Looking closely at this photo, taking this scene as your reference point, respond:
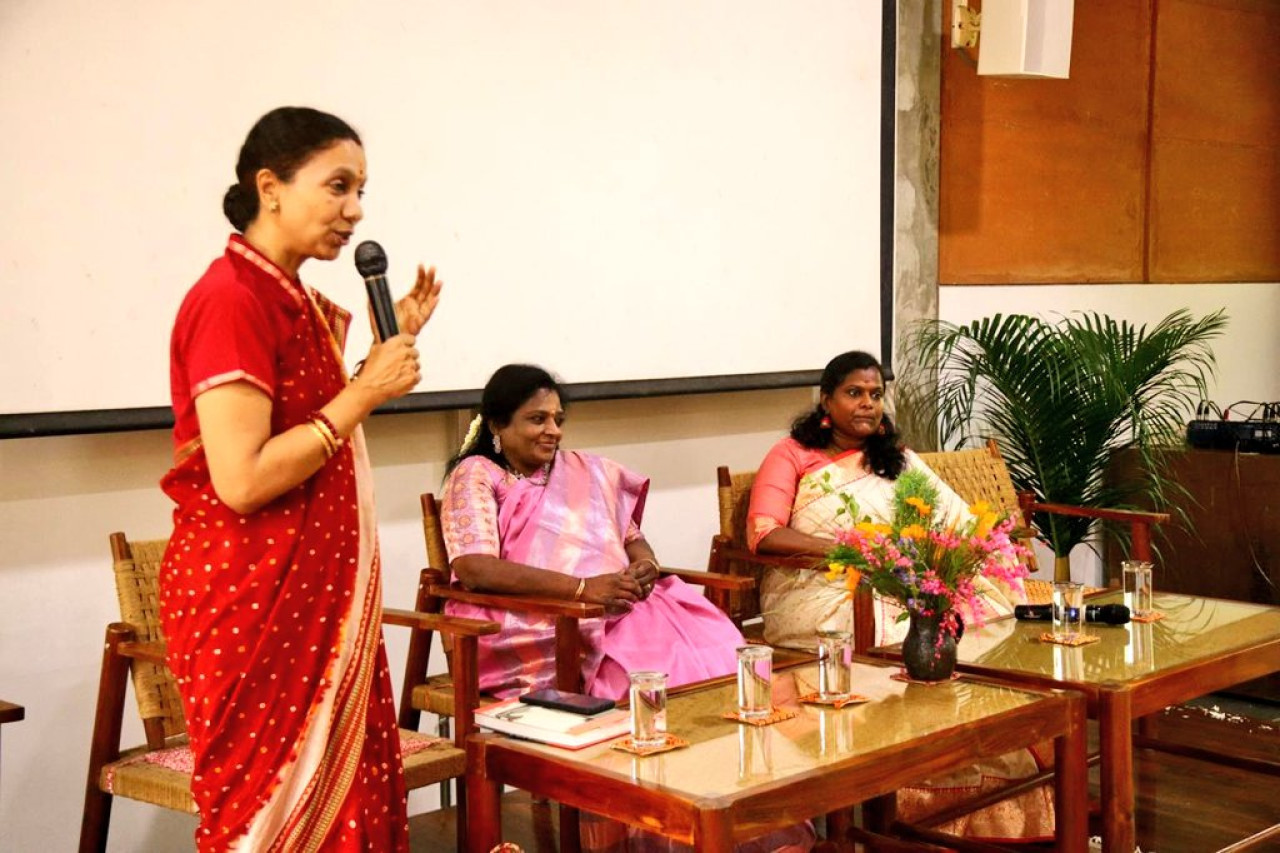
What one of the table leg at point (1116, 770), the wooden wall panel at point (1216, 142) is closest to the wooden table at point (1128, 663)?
the table leg at point (1116, 770)

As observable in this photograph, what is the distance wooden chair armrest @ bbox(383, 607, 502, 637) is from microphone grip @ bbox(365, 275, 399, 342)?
1040mm

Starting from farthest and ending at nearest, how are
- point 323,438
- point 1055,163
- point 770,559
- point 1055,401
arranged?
point 1055,163, point 1055,401, point 770,559, point 323,438

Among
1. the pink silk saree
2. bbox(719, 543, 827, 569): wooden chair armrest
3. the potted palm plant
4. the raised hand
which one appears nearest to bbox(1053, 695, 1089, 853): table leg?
the pink silk saree

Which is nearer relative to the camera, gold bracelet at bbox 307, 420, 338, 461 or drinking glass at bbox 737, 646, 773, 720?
gold bracelet at bbox 307, 420, 338, 461

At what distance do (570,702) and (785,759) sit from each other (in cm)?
40

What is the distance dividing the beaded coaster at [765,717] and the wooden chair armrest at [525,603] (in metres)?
0.64

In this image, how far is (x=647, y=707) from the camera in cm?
248

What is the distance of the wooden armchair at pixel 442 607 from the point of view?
338 cm

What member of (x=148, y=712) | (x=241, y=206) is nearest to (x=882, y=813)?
(x=148, y=712)

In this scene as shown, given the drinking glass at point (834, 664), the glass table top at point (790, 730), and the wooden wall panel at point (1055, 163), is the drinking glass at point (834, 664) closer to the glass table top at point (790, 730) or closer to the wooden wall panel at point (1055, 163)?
the glass table top at point (790, 730)

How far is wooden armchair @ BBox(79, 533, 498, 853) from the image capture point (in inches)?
114

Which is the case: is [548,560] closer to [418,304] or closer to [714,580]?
[714,580]

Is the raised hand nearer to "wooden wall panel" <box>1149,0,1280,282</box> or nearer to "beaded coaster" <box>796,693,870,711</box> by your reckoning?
"beaded coaster" <box>796,693,870,711</box>

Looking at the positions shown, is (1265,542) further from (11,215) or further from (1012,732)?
(11,215)
